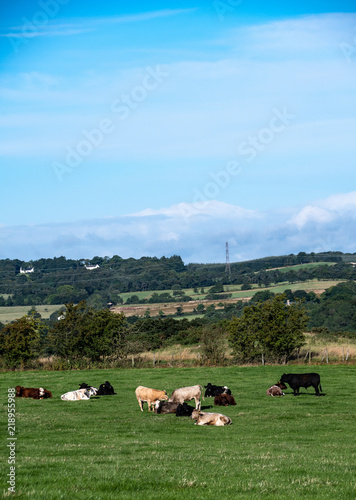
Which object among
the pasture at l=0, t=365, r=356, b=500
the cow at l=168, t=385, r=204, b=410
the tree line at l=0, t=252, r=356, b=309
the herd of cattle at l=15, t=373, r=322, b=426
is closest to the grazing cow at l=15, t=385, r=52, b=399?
the herd of cattle at l=15, t=373, r=322, b=426

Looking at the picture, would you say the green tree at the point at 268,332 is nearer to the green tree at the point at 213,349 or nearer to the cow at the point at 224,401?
the green tree at the point at 213,349

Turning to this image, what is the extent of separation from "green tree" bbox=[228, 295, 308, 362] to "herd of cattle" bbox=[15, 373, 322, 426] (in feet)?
63.8

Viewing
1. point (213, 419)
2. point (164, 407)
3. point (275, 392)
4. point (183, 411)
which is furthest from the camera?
point (275, 392)

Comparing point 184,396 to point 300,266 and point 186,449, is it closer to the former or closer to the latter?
point 186,449

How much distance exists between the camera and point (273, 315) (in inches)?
2023

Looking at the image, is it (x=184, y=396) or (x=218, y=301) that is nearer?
(x=184, y=396)

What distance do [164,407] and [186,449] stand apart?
26.5 feet

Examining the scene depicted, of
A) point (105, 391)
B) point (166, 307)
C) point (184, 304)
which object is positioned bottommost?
point (105, 391)

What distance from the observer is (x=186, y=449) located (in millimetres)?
15141

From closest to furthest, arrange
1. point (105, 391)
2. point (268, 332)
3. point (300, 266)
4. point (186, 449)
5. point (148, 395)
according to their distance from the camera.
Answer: point (186, 449)
point (148, 395)
point (105, 391)
point (268, 332)
point (300, 266)

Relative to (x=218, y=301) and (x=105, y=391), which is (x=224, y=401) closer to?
(x=105, y=391)

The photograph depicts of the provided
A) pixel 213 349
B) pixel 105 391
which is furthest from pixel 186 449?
pixel 213 349

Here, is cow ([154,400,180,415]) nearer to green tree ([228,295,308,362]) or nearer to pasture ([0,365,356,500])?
→ pasture ([0,365,356,500])

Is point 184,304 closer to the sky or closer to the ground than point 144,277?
closer to the ground
